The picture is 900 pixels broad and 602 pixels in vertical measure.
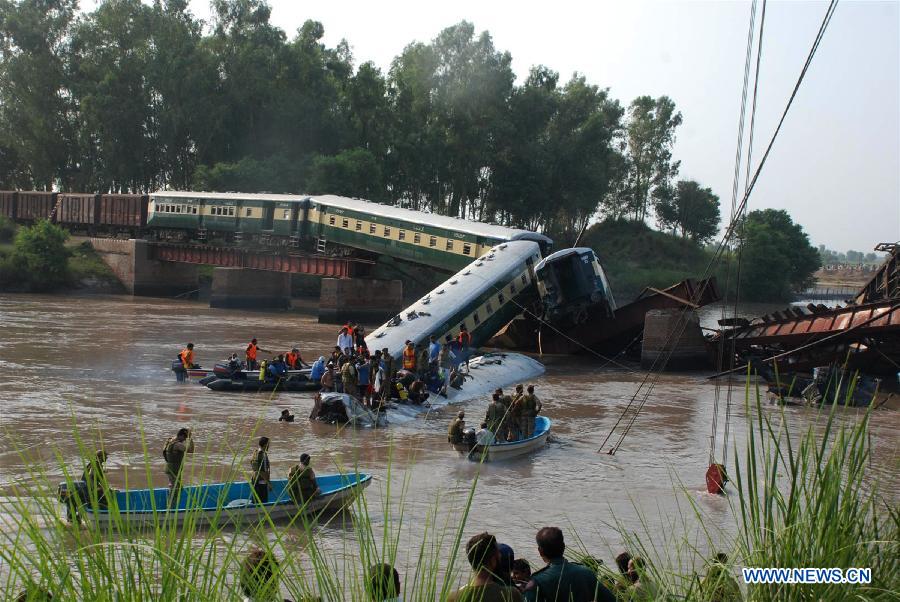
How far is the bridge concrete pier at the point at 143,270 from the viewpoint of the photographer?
195 ft

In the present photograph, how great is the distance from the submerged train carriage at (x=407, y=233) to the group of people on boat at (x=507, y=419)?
19998mm

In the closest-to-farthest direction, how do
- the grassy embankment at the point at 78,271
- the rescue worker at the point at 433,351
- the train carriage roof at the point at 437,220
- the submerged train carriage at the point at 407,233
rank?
the rescue worker at the point at 433,351
the train carriage roof at the point at 437,220
the submerged train carriage at the point at 407,233
the grassy embankment at the point at 78,271

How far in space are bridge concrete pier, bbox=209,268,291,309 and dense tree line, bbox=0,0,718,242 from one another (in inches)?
573

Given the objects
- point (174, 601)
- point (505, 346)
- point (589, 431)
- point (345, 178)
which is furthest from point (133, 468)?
point (345, 178)

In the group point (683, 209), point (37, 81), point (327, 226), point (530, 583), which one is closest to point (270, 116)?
point (37, 81)

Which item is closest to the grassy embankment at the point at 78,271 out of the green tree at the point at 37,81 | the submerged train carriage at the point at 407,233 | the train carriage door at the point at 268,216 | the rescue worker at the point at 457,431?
the train carriage door at the point at 268,216

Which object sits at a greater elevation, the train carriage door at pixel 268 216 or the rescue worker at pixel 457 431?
the train carriage door at pixel 268 216

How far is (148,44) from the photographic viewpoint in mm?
77125

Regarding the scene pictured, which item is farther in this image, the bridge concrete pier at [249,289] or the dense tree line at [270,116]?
the dense tree line at [270,116]

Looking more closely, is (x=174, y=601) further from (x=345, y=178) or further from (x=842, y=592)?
(x=345, y=178)

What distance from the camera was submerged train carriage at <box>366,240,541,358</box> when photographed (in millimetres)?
28438

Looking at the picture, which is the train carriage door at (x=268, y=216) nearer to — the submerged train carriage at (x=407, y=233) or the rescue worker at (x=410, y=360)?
the submerged train carriage at (x=407, y=233)

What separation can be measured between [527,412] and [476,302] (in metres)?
13.0

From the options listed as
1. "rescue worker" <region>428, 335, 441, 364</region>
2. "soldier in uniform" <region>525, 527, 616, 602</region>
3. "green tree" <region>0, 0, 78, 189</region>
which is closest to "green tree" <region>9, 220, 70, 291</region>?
"green tree" <region>0, 0, 78, 189</region>
